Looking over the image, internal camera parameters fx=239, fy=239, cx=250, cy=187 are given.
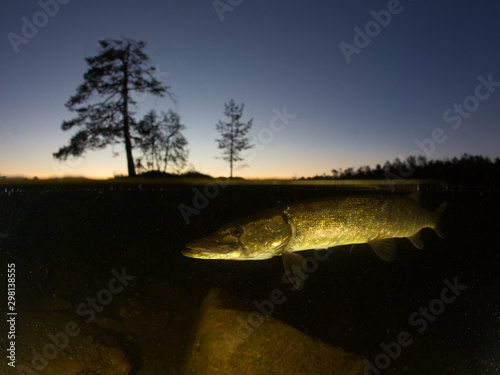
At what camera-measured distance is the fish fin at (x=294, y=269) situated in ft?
6.20

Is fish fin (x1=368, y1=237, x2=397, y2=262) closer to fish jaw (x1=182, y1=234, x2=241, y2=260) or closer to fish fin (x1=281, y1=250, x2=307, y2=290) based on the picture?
fish fin (x1=281, y1=250, x2=307, y2=290)

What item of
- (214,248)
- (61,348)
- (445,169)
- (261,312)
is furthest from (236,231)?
(445,169)

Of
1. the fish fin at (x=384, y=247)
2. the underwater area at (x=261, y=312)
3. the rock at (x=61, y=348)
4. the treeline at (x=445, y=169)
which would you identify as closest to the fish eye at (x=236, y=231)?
the underwater area at (x=261, y=312)

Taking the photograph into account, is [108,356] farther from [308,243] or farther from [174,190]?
[174,190]

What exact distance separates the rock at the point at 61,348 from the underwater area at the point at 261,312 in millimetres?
12

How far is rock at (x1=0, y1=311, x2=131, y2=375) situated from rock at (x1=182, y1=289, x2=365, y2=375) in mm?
1083

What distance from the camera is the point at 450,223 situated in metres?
11.8

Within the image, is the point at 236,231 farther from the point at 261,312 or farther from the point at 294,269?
the point at 261,312

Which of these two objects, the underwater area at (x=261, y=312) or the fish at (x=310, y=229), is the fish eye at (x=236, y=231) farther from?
the underwater area at (x=261, y=312)

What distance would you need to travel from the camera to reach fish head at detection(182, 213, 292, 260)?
6.13 feet

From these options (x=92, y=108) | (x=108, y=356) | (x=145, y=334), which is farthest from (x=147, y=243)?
(x=108, y=356)

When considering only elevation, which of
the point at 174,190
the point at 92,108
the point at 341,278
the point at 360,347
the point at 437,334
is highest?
the point at 92,108

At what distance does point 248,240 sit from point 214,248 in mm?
310

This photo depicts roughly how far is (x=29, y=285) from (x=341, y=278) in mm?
8101
